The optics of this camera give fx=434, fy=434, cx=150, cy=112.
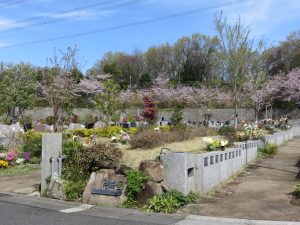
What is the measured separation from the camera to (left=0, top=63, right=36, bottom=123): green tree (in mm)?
28500

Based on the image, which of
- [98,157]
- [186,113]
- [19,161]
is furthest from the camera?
[186,113]

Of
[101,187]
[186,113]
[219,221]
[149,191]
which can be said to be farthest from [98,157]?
[186,113]

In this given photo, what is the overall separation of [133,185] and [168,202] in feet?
2.65

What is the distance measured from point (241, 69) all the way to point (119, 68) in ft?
173

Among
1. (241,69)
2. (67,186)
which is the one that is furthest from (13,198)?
(241,69)

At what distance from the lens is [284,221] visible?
7266mm

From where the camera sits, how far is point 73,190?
369 inches

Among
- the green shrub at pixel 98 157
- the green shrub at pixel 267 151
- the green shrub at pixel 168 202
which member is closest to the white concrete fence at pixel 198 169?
the green shrub at pixel 168 202

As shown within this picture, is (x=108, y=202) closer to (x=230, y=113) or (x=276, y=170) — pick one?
(x=276, y=170)

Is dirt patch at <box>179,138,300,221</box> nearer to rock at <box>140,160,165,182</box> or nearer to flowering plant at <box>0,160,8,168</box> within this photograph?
rock at <box>140,160,165,182</box>

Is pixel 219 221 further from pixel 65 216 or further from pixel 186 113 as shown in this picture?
pixel 186 113

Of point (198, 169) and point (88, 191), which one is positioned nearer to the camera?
point (88, 191)

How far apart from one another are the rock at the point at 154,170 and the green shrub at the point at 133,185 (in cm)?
Answer: 13

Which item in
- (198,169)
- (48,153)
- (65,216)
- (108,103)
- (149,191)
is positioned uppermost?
(108,103)
